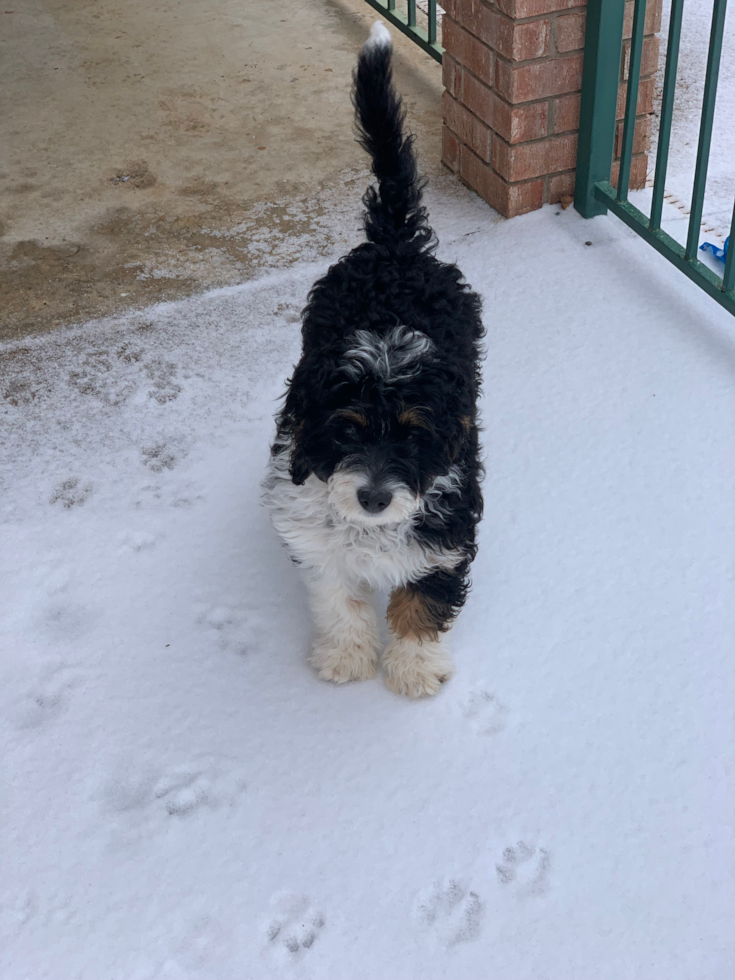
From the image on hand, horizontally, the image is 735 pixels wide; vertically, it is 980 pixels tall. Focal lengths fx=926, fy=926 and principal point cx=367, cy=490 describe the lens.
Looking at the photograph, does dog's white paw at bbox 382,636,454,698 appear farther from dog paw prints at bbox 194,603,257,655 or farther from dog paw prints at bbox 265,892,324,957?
dog paw prints at bbox 265,892,324,957

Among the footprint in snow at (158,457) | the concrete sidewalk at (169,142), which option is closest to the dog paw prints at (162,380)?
the footprint in snow at (158,457)

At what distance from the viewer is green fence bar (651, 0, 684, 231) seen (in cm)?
314

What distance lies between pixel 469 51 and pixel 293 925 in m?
3.27

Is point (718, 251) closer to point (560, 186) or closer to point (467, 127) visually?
point (560, 186)

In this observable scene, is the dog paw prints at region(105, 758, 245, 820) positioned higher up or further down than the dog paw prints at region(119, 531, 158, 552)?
further down

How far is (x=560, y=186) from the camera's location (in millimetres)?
3850

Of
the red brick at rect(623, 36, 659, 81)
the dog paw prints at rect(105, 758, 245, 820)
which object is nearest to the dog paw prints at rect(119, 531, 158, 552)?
the dog paw prints at rect(105, 758, 245, 820)

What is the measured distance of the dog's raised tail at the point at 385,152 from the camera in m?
2.29

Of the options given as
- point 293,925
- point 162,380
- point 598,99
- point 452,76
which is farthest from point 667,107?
point 293,925

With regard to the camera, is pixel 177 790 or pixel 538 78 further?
pixel 538 78

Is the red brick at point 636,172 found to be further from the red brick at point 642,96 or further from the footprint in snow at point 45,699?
the footprint in snow at point 45,699

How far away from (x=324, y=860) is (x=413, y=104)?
12.5 ft

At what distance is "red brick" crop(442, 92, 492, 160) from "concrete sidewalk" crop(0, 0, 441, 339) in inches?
9.7

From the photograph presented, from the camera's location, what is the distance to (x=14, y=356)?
3.38m
